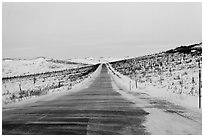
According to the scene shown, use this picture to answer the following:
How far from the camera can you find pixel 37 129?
786cm

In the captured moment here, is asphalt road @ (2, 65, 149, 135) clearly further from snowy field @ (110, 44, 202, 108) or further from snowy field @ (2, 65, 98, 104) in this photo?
snowy field @ (2, 65, 98, 104)

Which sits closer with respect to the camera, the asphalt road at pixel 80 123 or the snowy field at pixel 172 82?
the asphalt road at pixel 80 123

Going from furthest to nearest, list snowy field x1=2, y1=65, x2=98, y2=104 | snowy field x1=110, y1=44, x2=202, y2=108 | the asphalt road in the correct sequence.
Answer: snowy field x1=2, y1=65, x2=98, y2=104 → snowy field x1=110, y1=44, x2=202, y2=108 → the asphalt road

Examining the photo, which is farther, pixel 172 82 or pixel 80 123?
pixel 172 82

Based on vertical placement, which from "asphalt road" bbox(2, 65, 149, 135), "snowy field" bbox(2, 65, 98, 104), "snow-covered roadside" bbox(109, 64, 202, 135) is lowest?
"snowy field" bbox(2, 65, 98, 104)

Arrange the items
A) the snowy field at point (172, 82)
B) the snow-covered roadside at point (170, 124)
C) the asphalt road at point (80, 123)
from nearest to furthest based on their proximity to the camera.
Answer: the snow-covered roadside at point (170, 124) < the asphalt road at point (80, 123) < the snowy field at point (172, 82)

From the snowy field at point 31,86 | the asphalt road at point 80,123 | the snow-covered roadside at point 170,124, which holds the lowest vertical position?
the snowy field at point 31,86

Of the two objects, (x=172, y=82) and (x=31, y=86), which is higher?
(x=172, y=82)

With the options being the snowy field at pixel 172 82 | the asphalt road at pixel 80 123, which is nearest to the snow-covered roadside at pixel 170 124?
the asphalt road at pixel 80 123

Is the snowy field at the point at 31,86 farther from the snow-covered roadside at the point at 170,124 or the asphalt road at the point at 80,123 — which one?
the snow-covered roadside at the point at 170,124

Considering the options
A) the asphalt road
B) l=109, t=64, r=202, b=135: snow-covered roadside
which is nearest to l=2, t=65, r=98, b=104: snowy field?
the asphalt road

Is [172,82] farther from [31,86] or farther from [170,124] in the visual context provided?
[31,86]

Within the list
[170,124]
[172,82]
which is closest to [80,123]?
[170,124]

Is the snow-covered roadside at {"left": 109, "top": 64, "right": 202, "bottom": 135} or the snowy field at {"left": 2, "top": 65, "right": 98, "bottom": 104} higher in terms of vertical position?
the snow-covered roadside at {"left": 109, "top": 64, "right": 202, "bottom": 135}
